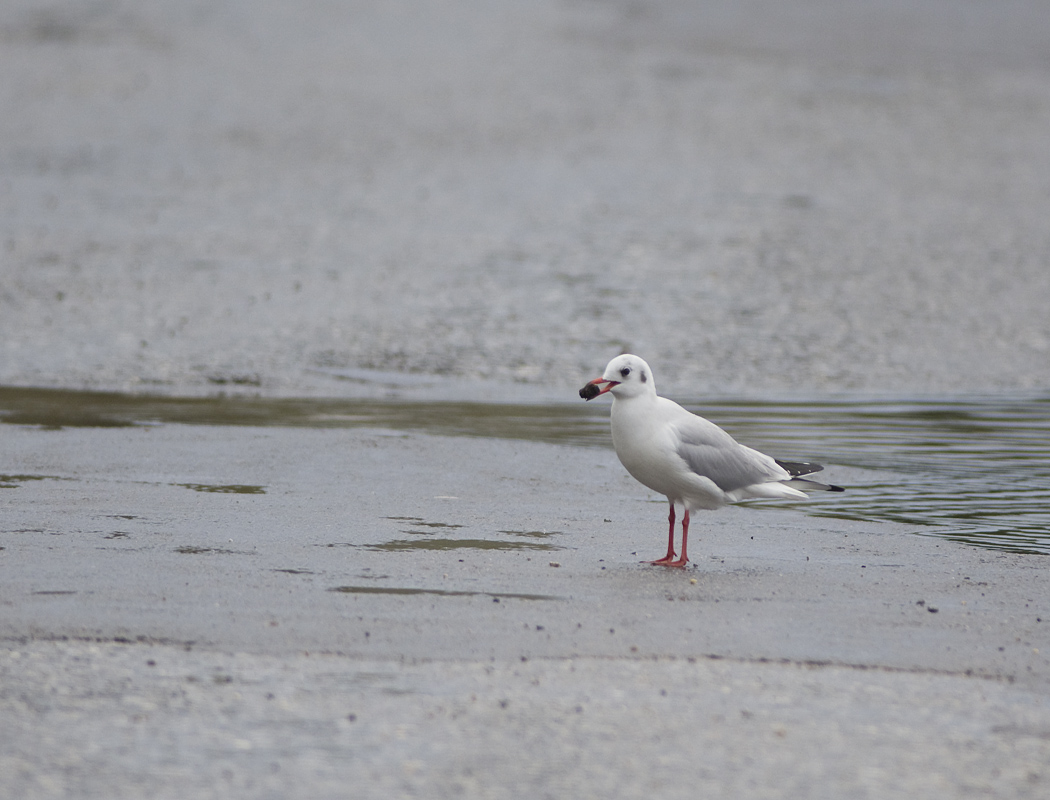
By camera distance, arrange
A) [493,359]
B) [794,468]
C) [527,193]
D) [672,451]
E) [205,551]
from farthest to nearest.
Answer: [527,193] < [493,359] < [794,468] < [672,451] < [205,551]

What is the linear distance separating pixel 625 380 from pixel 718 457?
0.65 metres

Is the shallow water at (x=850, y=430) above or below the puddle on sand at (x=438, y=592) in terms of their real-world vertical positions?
above

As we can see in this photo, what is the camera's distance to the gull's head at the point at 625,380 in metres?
7.25

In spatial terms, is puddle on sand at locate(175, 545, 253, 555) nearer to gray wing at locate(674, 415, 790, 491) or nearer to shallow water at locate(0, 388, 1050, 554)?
shallow water at locate(0, 388, 1050, 554)

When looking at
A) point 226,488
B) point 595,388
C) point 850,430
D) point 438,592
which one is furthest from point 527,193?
point 438,592

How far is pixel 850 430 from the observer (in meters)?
11.2

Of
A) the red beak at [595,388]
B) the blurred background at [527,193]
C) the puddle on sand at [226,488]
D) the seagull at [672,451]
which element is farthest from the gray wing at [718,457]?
the blurred background at [527,193]

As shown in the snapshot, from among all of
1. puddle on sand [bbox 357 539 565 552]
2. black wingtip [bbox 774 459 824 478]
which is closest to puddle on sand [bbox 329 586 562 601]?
puddle on sand [bbox 357 539 565 552]

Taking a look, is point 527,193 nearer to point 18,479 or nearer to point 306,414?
point 306,414

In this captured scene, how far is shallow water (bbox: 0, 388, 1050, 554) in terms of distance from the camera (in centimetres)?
872

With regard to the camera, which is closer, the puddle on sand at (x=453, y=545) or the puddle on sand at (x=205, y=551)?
the puddle on sand at (x=205, y=551)

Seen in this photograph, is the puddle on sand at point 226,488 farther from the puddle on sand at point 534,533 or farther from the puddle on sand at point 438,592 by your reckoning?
the puddle on sand at point 438,592

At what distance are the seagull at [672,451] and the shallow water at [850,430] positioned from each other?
1430 mm

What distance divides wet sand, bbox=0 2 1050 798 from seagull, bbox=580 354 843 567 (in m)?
0.38
